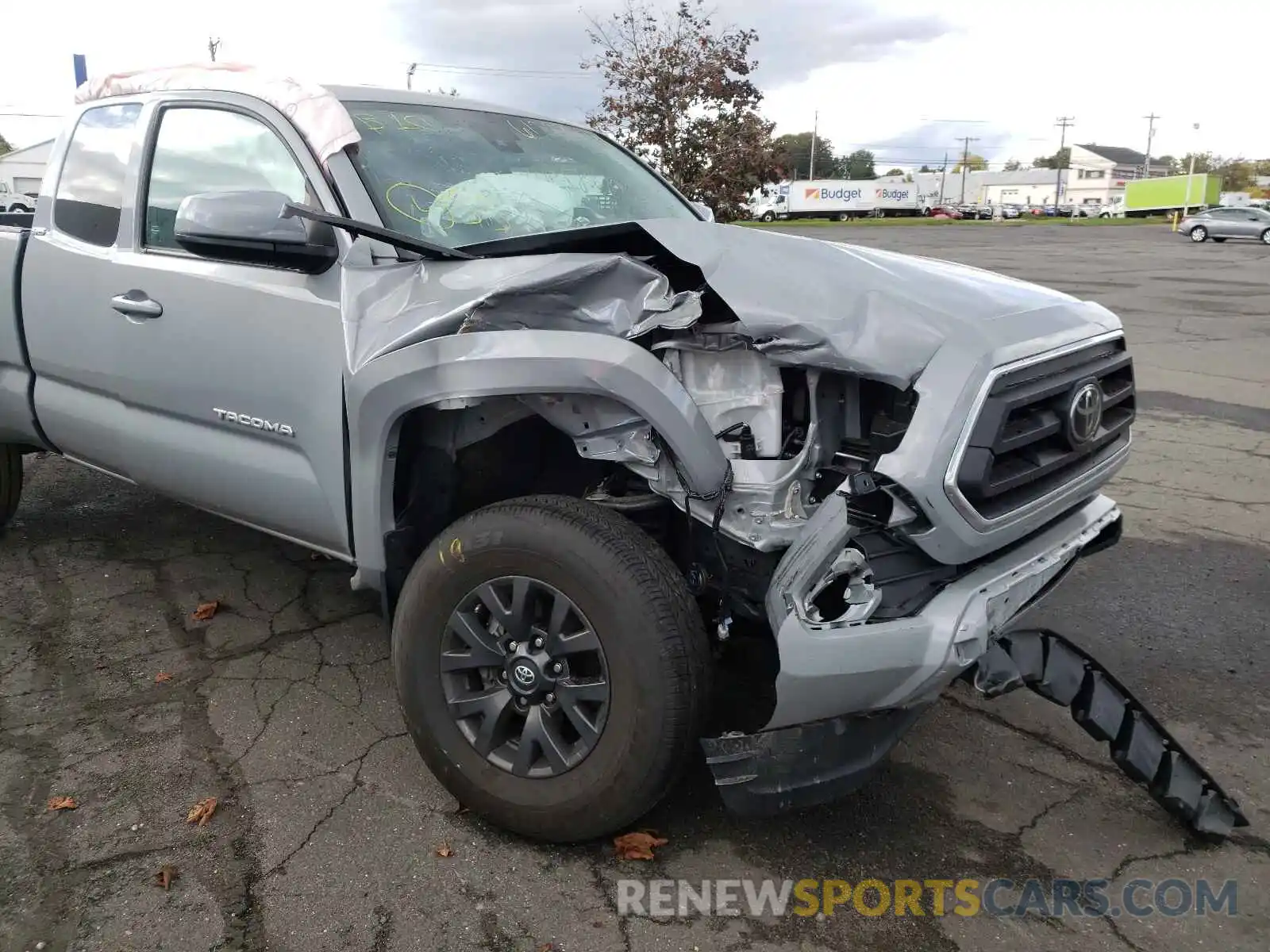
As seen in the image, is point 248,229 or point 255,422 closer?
point 248,229

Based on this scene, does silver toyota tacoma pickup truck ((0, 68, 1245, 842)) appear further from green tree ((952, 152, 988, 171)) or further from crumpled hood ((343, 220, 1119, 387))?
green tree ((952, 152, 988, 171))

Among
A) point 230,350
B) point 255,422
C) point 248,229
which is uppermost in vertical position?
point 248,229

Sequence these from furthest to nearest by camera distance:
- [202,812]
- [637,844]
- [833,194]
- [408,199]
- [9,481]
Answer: [833,194] → [9,481] → [408,199] → [202,812] → [637,844]

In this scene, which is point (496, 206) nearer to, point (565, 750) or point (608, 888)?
point (565, 750)

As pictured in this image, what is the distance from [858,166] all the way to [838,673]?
407 ft

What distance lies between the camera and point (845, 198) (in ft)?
245

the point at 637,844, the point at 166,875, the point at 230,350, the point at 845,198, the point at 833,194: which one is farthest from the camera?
the point at 845,198

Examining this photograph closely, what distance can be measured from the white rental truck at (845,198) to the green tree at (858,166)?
30283 mm

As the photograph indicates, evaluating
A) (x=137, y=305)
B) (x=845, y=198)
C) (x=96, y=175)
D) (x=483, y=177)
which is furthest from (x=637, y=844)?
(x=845, y=198)

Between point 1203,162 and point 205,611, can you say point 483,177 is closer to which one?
point 205,611


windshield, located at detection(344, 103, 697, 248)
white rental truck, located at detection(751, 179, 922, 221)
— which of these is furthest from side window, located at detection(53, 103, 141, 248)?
white rental truck, located at detection(751, 179, 922, 221)

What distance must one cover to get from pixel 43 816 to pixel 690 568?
6.41 ft

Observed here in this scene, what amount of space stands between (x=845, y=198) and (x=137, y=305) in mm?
75885

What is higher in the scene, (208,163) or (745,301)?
(208,163)
